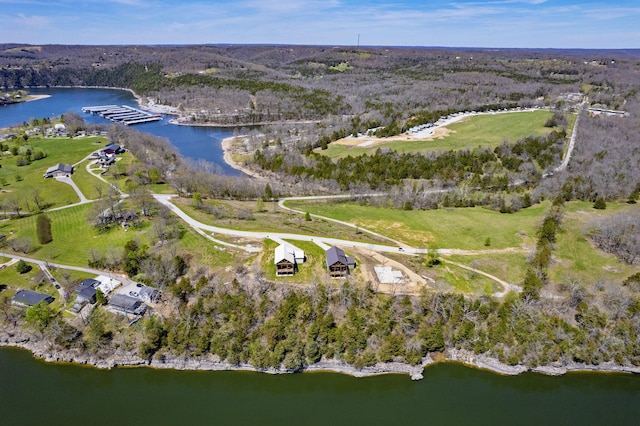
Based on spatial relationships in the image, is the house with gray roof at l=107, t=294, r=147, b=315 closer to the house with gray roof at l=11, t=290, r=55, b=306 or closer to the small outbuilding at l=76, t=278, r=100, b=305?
the small outbuilding at l=76, t=278, r=100, b=305

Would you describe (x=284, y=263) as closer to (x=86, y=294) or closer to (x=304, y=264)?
(x=304, y=264)

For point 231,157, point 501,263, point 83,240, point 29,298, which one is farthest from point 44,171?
point 501,263

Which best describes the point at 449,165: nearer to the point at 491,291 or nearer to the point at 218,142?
the point at 491,291

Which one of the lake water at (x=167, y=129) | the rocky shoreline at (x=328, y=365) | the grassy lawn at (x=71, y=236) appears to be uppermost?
the lake water at (x=167, y=129)

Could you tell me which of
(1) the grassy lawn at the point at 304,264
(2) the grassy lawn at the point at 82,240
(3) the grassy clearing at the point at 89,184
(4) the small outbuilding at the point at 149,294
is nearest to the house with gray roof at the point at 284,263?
(1) the grassy lawn at the point at 304,264

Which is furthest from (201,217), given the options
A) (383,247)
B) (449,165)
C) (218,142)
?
(218,142)

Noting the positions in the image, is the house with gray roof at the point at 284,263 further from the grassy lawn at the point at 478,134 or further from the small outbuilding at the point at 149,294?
the grassy lawn at the point at 478,134
